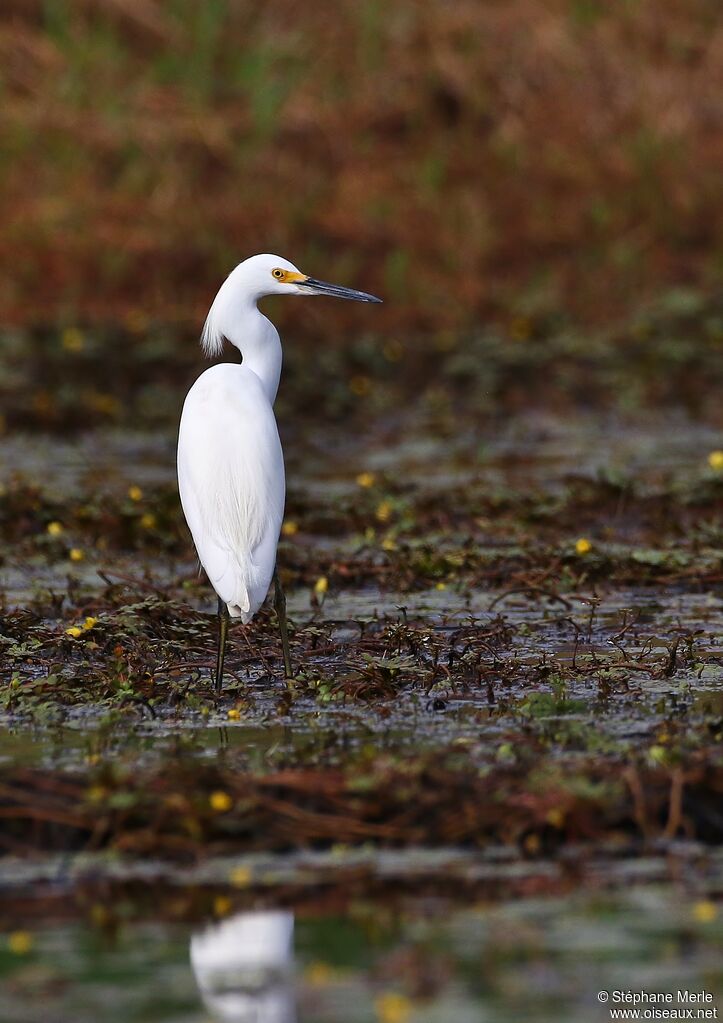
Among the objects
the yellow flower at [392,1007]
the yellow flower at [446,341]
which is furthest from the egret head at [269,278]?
the yellow flower at [446,341]

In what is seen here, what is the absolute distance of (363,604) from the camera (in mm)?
8766

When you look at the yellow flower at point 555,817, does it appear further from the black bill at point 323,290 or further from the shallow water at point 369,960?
the black bill at point 323,290

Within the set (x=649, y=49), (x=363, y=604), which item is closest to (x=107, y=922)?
(x=363, y=604)

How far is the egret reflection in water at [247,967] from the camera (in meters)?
4.27

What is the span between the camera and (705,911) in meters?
4.73

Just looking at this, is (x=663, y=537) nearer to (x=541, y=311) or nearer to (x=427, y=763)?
(x=427, y=763)

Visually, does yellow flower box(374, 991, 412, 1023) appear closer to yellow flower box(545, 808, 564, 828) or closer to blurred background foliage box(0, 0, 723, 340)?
yellow flower box(545, 808, 564, 828)

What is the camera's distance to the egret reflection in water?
168 inches

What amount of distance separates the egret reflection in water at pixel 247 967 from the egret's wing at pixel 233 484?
7.44 feet

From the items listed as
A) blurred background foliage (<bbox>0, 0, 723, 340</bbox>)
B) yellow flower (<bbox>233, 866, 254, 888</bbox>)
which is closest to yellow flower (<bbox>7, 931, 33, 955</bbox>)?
yellow flower (<bbox>233, 866, 254, 888</bbox>)

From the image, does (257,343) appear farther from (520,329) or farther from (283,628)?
(520,329)

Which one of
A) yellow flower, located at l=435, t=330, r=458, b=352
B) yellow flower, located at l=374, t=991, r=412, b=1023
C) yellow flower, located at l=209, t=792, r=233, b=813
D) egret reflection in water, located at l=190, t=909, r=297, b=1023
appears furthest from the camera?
yellow flower, located at l=435, t=330, r=458, b=352

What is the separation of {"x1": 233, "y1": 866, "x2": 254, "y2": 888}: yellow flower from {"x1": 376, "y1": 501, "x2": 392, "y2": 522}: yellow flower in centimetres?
501

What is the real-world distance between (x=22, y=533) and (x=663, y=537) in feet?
10.1
